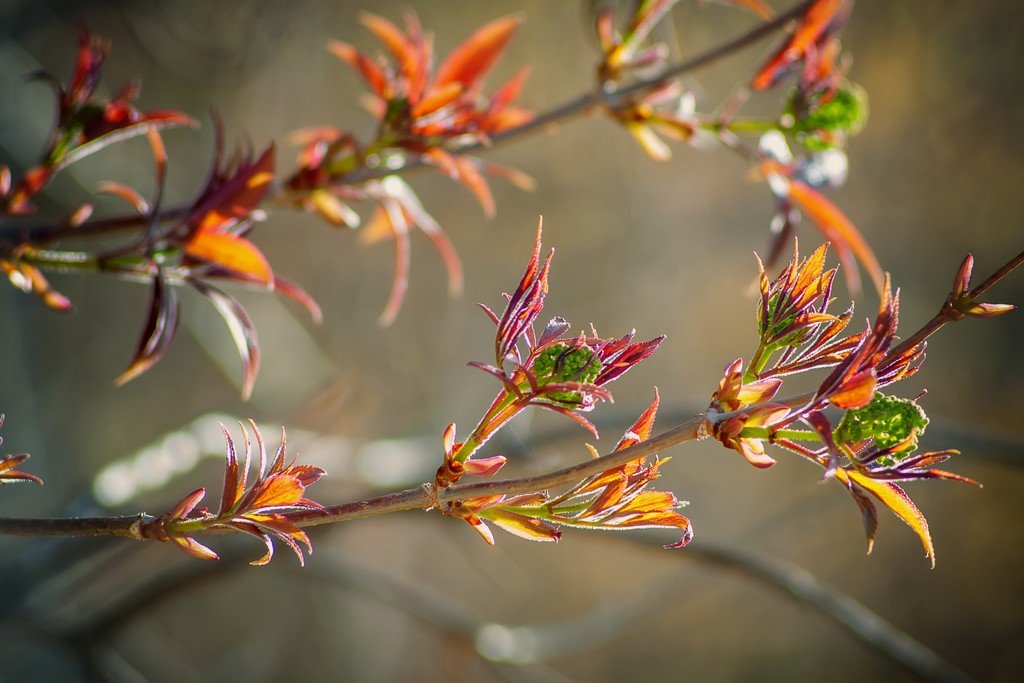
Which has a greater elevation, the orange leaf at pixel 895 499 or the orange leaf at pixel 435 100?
the orange leaf at pixel 435 100

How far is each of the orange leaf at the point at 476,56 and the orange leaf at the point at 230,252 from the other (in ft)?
0.63

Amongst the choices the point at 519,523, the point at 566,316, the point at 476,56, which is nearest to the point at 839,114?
the point at 476,56

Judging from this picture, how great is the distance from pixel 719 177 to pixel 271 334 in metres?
1.13

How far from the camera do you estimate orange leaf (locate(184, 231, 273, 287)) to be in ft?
1.24

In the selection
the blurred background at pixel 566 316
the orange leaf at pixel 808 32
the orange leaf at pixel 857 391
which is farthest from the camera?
the blurred background at pixel 566 316

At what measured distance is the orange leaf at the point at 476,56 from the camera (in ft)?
1.67

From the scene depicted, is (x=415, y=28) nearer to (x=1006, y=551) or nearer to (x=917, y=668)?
(x=917, y=668)

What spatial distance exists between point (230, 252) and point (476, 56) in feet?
0.71

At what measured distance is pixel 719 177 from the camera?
1.89 meters

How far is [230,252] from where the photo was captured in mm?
381

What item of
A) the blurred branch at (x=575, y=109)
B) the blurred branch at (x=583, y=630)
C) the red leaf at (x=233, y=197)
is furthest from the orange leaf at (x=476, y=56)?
the blurred branch at (x=583, y=630)

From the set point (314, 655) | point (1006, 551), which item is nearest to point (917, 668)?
point (1006, 551)

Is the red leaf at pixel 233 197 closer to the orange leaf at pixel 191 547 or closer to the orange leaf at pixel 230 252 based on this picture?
the orange leaf at pixel 230 252

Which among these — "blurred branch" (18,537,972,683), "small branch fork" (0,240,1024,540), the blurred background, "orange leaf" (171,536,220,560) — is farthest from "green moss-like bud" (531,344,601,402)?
the blurred background
